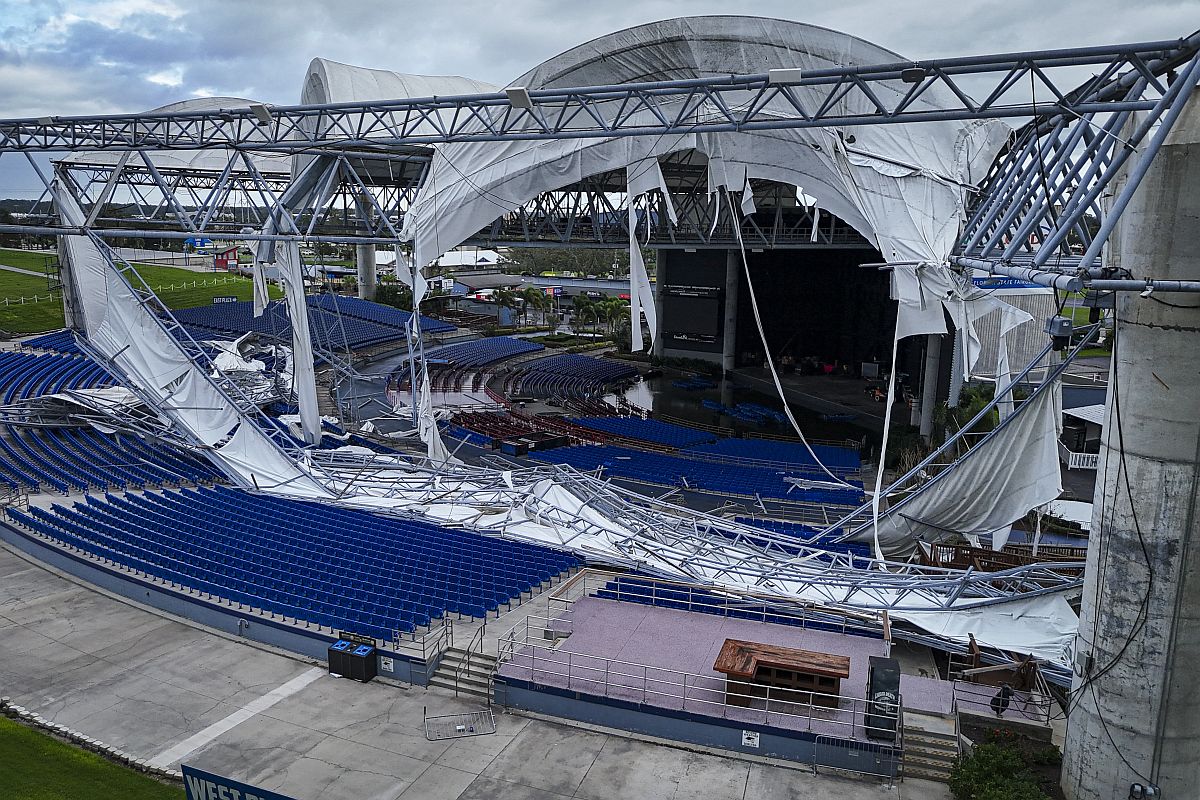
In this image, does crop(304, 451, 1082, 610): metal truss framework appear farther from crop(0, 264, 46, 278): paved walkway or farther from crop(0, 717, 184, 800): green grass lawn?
crop(0, 264, 46, 278): paved walkway

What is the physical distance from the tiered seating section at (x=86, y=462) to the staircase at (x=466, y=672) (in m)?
13.1

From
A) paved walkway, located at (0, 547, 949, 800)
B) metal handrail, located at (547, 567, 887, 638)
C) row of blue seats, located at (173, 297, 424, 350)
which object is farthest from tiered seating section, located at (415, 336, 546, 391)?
paved walkway, located at (0, 547, 949, 800)

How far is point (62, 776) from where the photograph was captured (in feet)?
37.8

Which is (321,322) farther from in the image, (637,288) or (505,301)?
(637,288)

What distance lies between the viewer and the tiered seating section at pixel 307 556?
16297 millimetres

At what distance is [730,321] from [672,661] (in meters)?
40.6

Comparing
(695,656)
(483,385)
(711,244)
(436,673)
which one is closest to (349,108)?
(436,673)

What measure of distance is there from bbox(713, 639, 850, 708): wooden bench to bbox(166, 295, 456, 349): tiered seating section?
3890cm

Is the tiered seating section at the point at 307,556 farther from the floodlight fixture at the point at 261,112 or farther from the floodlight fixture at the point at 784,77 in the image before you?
the floodlight fixture at the point at 784,77

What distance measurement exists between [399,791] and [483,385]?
1495 inches

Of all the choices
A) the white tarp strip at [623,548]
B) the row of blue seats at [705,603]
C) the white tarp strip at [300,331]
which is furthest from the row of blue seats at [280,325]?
the row of blue seats at [705,603]

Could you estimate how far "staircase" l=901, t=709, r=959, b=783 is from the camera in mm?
11859

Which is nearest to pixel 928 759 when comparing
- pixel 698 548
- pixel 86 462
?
pixel 698 548

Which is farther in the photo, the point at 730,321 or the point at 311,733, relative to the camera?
the point at 730,321
